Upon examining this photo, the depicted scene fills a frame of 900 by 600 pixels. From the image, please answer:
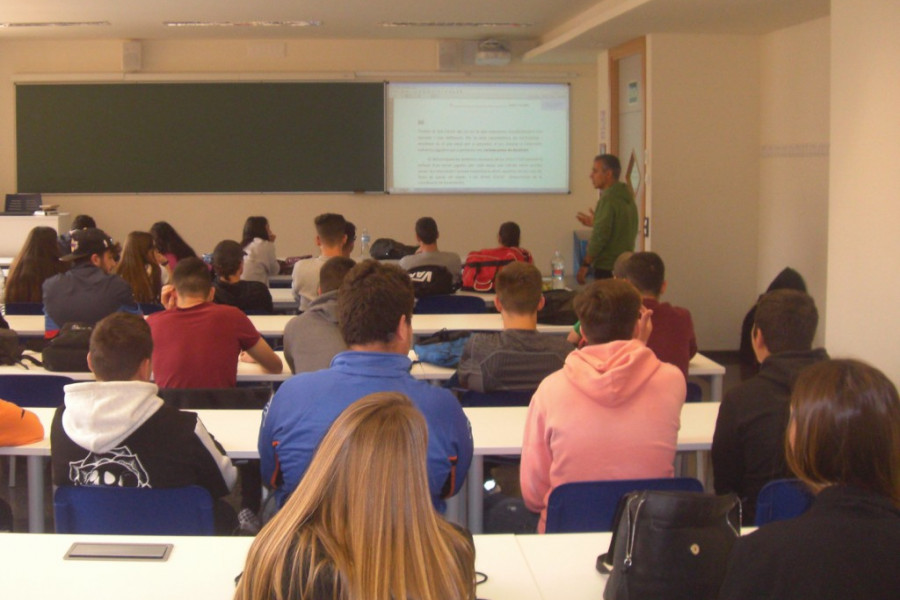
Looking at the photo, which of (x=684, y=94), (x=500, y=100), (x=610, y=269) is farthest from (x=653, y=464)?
(x=500, y=100)

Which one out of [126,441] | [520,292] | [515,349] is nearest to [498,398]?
[515,349]

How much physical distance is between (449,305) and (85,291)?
7.42ft

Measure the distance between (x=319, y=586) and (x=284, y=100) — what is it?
9.13m

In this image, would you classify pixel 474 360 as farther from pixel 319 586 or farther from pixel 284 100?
pixel 284 100

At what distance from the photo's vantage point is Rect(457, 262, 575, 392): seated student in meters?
3.57

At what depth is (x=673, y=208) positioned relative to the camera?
25.6 feet

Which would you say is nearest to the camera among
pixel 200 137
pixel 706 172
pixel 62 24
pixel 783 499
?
pixel 783 499

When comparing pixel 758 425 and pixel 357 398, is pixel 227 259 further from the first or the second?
pixel 758 425

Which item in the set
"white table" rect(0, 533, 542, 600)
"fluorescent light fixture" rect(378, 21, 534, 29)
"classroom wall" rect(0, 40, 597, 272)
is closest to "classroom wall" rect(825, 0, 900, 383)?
"white table" rect(0, 533, 542, 600)

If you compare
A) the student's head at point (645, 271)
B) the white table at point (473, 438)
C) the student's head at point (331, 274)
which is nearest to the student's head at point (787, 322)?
the white table at point (473, 438)

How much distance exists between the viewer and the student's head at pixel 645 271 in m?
4.19

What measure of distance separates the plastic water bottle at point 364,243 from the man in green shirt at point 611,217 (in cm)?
287

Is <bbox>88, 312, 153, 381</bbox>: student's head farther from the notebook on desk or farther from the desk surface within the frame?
the notebook on desk

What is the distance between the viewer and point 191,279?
4.04 meters
